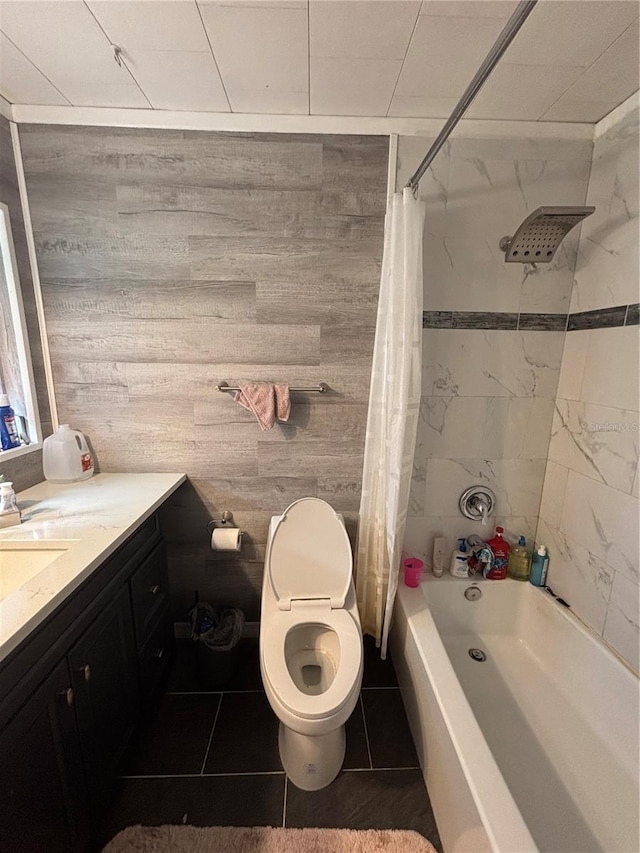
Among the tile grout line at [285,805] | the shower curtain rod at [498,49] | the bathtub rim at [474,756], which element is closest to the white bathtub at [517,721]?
the bathtub rim at [474,756]

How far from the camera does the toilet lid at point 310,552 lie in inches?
62.9

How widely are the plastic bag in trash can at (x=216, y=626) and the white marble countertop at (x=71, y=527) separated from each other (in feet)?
2.09

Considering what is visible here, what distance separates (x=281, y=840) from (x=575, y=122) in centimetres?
284

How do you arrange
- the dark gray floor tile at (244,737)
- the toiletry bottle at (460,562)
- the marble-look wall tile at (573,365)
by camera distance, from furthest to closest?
1. the toiletry bottle at (460,562)
2. the marble-look wall tile at (573,365)
3. the dark gray floor tile at (244,737)

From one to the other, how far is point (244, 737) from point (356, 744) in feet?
1.46

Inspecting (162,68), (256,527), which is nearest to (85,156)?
(162,68)

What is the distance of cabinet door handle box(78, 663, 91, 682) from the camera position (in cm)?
101

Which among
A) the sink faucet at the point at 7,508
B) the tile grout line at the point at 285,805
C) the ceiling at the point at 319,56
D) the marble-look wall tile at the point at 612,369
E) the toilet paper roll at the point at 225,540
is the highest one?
the ceiling at the point at 319,56

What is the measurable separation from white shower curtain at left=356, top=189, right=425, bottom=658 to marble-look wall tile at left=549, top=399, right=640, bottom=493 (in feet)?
2.37

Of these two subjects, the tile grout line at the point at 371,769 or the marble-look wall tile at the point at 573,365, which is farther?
the marble-look wall tile at the point at 573,365

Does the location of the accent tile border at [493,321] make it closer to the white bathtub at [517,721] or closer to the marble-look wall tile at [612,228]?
the marble-look wall tile at [612,228]

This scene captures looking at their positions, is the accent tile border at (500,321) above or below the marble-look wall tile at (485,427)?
above

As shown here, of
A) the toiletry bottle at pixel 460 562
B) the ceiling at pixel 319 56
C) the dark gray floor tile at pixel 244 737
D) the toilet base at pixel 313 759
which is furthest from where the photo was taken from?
the toiletry bottle at pixel 460 562

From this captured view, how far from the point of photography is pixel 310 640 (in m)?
1.55
